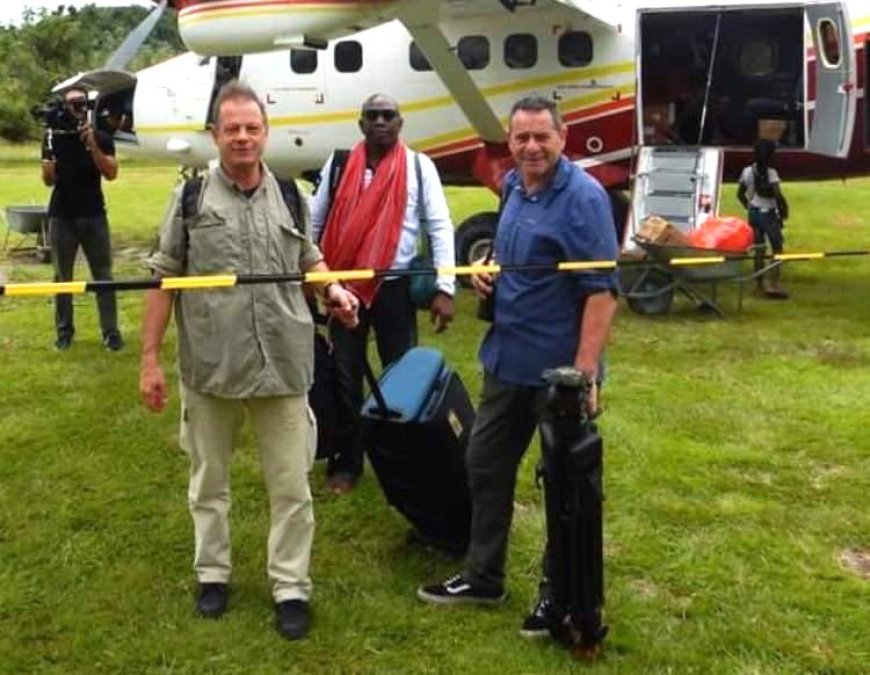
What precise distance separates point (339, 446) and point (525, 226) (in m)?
1.84

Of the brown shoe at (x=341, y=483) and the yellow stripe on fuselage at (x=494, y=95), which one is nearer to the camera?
the brown shoe at (x=341, y=483)

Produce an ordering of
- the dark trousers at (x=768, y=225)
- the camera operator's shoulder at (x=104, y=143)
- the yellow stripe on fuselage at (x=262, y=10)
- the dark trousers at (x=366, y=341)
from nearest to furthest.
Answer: the dark trousers at (x=366, y=341) < the camera operator's shoulder at (x=104, y=143) < the yellow stripe on fuselage at (x=262, y=10) < the dark trousers at (x=768, y=225)

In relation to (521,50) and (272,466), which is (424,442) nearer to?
(272,466)

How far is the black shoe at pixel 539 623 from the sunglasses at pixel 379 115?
200cm

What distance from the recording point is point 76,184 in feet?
23.1

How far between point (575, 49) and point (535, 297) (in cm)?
687

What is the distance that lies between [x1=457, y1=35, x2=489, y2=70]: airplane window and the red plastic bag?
8.76 ft

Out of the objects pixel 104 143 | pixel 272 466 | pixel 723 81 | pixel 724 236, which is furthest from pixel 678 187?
pixel 272 466

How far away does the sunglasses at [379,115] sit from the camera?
4.39m

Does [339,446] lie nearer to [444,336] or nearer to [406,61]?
[444,336]

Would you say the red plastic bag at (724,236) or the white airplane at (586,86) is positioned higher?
the white airplane at (586,86)

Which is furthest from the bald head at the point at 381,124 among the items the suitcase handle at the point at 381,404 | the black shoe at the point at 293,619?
the black shoe at the point at 293,619

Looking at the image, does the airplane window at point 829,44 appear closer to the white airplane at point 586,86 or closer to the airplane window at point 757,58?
the white airplane at point 586,86

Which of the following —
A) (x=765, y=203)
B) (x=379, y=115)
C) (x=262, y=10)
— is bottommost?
(x=765, y=203)
